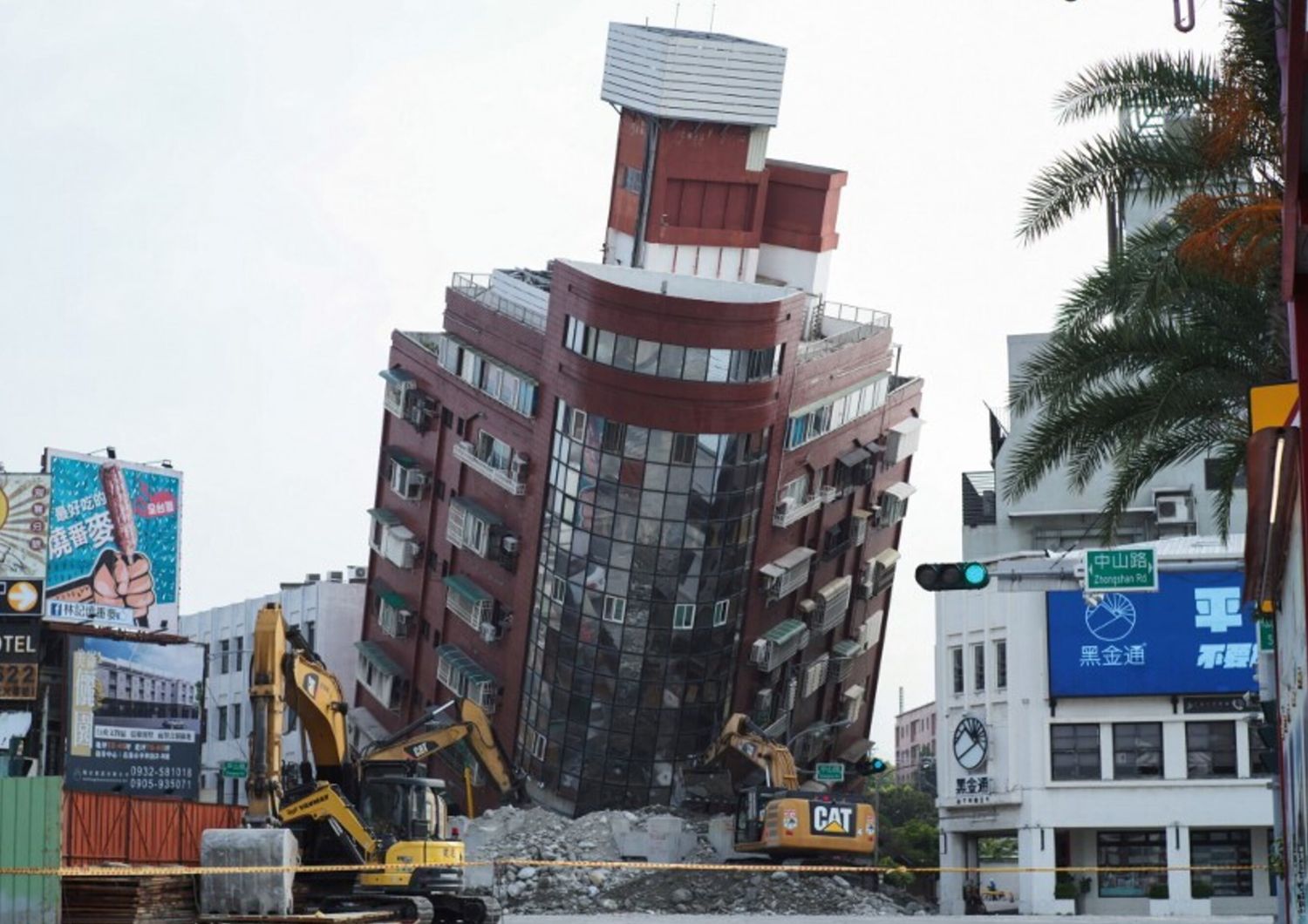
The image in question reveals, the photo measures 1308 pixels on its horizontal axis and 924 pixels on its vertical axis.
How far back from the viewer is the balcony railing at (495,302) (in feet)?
259

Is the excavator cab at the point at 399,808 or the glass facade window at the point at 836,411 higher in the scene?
the glass facade window at the point at 836,411

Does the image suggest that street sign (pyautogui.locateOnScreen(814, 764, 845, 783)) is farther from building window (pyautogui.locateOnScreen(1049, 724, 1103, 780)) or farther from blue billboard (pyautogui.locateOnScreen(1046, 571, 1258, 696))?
blue billboard (pyautogui.locateOnScreen(1046, 571, 1258, 696))

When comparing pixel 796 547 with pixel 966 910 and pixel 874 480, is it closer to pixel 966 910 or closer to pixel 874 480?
pixel 874 480

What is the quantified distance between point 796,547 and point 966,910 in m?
17.4

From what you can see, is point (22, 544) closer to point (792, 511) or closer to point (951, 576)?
point (792, 511)

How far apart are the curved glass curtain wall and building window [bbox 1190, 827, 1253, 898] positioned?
1835cm

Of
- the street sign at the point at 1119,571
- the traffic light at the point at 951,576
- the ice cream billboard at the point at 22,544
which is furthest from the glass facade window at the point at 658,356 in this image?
the traffic light at the point at 951,576

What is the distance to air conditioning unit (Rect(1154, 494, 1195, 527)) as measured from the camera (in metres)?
85.4

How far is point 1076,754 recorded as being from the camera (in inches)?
2776

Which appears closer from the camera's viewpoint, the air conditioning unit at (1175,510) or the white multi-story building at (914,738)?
the air conditioning unit at (1175,510)

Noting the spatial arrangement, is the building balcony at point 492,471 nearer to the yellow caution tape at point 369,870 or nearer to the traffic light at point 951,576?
the yellow caution tape at point 369,870

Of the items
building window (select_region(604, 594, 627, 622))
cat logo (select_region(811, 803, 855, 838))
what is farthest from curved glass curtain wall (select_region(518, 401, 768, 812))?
cat logo (select_region(811, 803, 855, 838))

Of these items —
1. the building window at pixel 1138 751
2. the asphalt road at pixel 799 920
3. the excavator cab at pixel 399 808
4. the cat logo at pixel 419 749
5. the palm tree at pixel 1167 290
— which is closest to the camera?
the palm tree at pixel 1167 290

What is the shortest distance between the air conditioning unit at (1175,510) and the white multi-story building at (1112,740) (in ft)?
39.9
